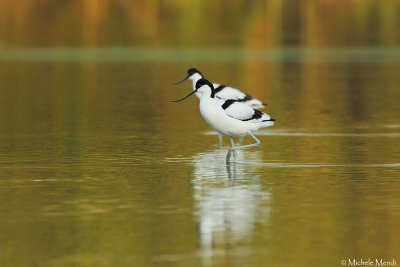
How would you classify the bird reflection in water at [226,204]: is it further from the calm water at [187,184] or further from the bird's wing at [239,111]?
the bird's wing at [239,111]

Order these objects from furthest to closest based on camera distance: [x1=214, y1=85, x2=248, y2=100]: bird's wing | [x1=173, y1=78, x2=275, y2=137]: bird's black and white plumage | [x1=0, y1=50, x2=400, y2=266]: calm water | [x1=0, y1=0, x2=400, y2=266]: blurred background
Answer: [x1=214, y1=85, x2=248, y2=100]: bird's wing < [x1=173, y1=78, x2=275, y2=137]: bird's black and white plumage < [x1=0, y1=0, x2=400, y2=266]: blurred background < [x1=0, y1=50, x2=400, y2=266]: calm water

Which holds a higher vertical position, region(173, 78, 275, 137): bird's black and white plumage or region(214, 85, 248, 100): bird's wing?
region(214, 85, 248, 100): bird's wing

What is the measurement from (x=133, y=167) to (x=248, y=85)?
15509 mm

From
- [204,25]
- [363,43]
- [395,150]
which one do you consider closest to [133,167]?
[395,150]

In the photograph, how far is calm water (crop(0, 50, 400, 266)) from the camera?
10891 millimetres

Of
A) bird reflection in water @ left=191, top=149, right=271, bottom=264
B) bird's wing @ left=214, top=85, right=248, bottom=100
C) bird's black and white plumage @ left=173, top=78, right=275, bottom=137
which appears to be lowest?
bird reflection in water @ left=191, top=149, right=271, bottom=264

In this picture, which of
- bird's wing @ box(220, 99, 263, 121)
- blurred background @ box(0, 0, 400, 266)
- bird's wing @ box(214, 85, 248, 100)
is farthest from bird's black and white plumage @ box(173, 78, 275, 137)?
bird's wing @ box(214, 85, 248, 100)

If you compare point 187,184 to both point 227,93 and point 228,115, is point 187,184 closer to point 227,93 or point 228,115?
point 228,115

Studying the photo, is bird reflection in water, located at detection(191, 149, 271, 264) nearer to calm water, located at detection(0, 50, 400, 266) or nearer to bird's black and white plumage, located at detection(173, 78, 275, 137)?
calm water, located at detection(0, 50, 400, 266)

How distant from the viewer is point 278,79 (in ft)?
112

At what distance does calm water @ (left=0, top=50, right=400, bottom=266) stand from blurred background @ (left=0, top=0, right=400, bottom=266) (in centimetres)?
2

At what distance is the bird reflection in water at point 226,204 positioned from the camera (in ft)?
36.4

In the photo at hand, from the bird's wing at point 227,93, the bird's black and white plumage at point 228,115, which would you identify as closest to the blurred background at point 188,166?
the bird's black and white plumage at point 228,115

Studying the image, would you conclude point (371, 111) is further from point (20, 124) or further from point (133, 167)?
point (133, 167)
